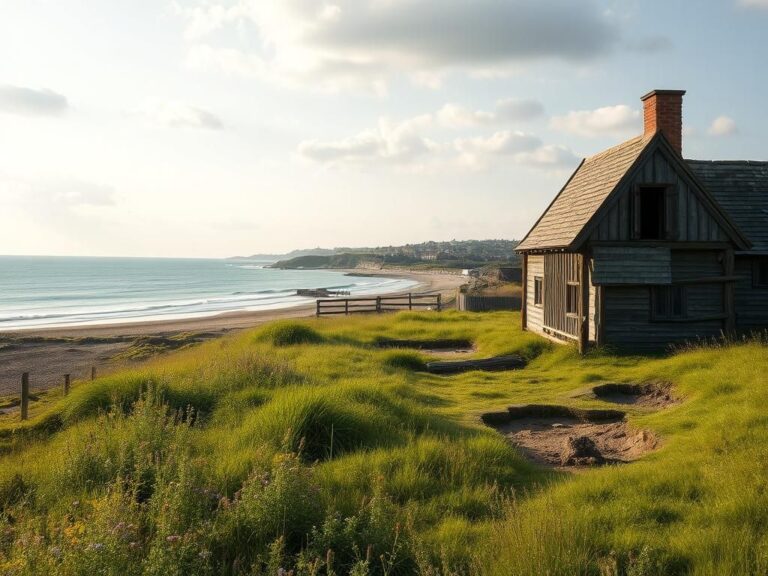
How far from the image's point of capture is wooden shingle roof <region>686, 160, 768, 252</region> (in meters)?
20.5

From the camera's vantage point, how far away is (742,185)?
22.0 meters

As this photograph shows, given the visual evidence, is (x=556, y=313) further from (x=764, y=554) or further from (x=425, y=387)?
(x=764, y=554)

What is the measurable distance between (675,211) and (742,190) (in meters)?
5.25

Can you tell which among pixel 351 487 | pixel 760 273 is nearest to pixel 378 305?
pixel 760 273

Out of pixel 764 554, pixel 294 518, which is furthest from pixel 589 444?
pixel 294 518

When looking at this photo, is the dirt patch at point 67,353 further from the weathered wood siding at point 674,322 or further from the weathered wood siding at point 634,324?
the weathered wood siding at point 674,322

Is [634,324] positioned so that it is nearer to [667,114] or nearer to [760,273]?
[760,273]

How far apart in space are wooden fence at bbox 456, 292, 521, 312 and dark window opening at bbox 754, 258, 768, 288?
58.7ft

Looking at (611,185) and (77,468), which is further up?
(611,185)

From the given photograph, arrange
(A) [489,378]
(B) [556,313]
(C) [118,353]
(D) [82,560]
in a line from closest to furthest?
(D) [82,560] < (A) [489,378] < (B) [556,313] < (C) [118,353]

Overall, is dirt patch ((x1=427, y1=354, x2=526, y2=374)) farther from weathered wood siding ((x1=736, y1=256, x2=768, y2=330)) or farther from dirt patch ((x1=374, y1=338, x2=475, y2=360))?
weathered wood siding ((x1=736, y1=256, x2=768, y2=330))

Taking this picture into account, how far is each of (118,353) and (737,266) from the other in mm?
31260

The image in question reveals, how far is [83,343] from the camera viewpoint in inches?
1544

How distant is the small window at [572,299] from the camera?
19.8 meters
